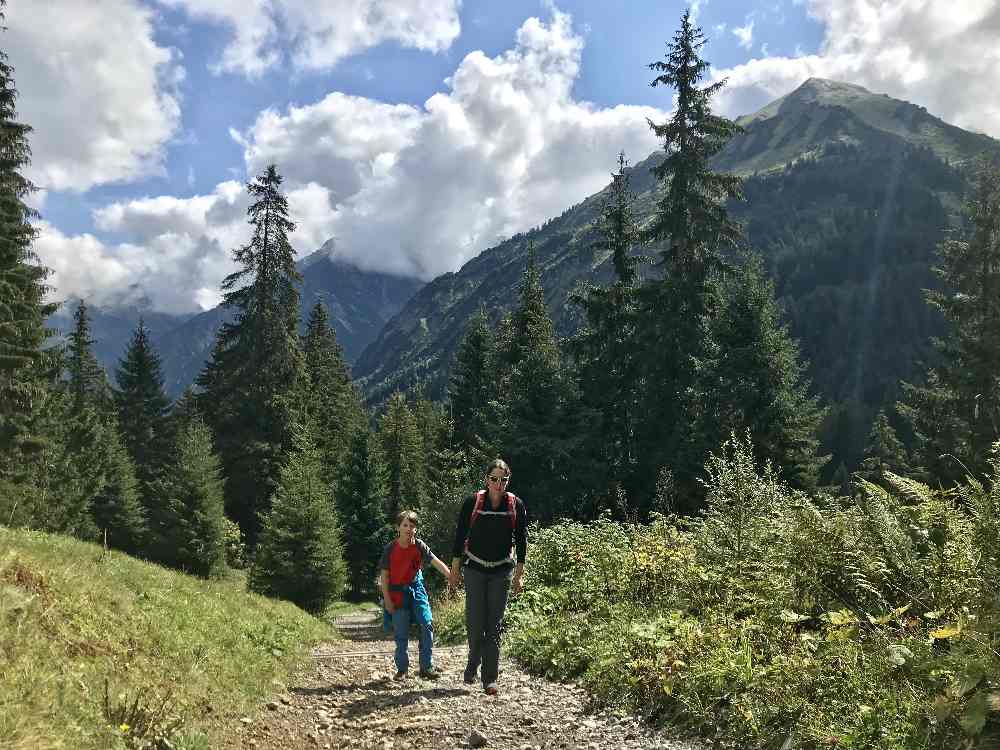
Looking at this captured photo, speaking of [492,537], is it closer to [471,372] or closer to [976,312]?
[976,312]

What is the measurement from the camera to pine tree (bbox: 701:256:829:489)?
77.4 ft

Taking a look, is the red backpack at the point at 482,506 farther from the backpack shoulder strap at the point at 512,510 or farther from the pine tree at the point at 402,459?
the pine tree at the point at 402,459

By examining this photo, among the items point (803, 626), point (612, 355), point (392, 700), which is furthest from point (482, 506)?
point (612, 355)

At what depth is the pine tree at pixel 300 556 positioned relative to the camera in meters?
26.3

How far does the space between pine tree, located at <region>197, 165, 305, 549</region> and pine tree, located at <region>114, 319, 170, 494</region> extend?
2360cm

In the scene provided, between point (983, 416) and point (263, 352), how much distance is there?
3810cm

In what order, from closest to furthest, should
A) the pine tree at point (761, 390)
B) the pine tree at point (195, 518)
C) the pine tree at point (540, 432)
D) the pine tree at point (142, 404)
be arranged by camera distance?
1. the pine tree at point (761, 390)
2. the pine tree at point (540, 432)
3. the pine tree at point (195, 518)
4. the pine tree at point (142, 404)

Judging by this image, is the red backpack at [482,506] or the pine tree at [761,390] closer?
the red backpack at [482,506]


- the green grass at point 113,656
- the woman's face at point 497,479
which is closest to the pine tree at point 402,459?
the green grass at point 113,656

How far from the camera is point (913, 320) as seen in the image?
17925cm

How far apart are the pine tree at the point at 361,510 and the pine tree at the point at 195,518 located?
853 centimetres

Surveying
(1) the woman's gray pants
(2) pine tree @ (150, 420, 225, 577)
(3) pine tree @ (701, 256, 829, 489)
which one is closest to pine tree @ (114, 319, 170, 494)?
(2) pine tree @ (150, 420, 225, 577)

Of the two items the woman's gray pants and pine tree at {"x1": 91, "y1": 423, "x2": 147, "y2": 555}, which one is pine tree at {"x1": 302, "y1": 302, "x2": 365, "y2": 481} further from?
the woman's gray pants

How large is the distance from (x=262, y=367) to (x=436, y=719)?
3871 centimetres
